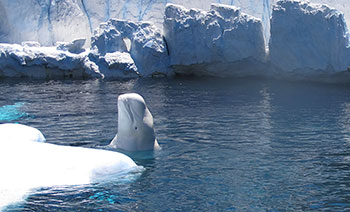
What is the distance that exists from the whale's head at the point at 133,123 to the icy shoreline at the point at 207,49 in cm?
1324

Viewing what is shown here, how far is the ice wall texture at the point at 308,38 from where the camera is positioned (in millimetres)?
20297

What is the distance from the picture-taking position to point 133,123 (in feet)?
29.8

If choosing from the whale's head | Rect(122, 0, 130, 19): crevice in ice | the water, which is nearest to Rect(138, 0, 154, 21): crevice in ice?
Rect(122, 0, 130, 19): crevice in ice

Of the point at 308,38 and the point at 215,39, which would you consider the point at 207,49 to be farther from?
the point at 308,38

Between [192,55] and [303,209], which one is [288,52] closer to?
[192,55]

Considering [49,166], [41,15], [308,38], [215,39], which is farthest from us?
[41,15]

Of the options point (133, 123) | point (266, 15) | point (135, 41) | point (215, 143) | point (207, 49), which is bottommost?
point (215, 143)

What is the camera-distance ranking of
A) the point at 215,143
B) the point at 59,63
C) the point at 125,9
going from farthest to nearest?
the point at 125,9
the point at 59,63
the point at 215,143

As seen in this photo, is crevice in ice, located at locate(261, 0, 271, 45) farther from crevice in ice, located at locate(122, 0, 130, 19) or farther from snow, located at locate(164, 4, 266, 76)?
crevice in ice, located at locate(122, 0, 130, 19)

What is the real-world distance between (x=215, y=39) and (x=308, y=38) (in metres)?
4.13

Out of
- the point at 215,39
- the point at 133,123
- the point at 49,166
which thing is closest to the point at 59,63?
the point at 215,39

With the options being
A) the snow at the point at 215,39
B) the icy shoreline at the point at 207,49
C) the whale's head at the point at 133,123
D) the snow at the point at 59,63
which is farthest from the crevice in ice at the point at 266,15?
the whale's head at the point at 133,123

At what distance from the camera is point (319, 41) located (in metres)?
20.6

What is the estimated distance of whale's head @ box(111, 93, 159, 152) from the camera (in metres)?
9.05
